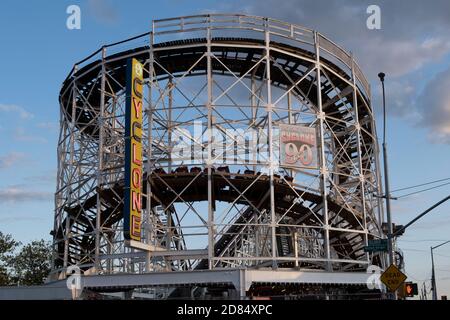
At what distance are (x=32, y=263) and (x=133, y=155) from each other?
49.5 meters

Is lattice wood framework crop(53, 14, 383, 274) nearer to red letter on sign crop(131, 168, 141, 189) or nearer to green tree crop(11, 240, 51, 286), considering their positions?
red letter on sign crop(131, 168, 141, 189)

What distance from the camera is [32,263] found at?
77.2 m

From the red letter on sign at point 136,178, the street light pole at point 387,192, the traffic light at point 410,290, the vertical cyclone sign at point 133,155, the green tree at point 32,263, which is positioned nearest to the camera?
the traffic light at point 410,290

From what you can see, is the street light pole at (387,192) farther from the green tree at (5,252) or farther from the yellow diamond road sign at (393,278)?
the green tree at (5,252)

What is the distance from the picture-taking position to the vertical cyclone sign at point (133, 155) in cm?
3195

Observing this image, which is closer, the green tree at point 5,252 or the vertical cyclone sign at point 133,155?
the vertical cyclone sign at point 133,155

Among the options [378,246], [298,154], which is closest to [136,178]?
[298,154]

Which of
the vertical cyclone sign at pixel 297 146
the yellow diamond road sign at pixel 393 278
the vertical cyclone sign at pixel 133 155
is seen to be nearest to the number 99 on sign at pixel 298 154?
the vertical cyclone sign at pixel 297 146

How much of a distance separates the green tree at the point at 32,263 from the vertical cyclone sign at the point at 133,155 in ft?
152

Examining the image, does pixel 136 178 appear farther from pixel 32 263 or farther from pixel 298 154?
pixel 32 263

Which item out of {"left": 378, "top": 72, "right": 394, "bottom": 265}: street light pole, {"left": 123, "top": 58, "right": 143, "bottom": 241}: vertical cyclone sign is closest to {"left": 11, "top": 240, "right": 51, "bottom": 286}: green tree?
{"left": 123, "top": 58, "right": 143, "bottom": 241}: vertical cyclone sign

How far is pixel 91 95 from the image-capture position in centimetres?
4553

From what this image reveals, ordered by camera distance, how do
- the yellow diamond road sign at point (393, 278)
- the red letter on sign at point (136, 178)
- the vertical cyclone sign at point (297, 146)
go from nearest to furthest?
the yellow diamond road sign at point (393, 278), the red letter on sign at point (136, 178), the vertical cyclone sign at point (297, 146)
